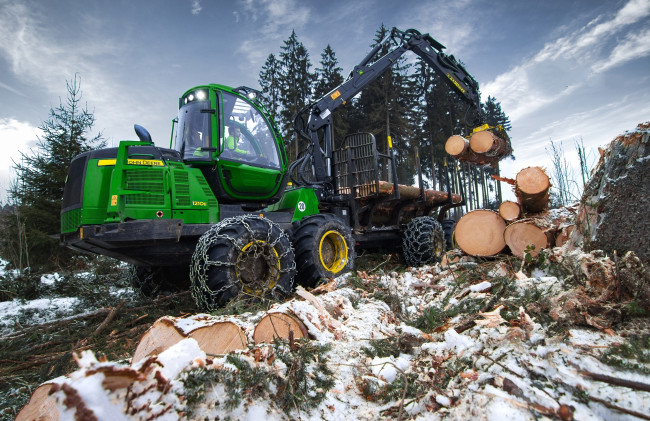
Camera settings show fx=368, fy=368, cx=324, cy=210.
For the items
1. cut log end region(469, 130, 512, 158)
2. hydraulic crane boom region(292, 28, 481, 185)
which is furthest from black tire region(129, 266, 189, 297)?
cut log end region(469, 130, 512, 158)

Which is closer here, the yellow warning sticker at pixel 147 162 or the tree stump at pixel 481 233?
the yellow warning sticker at pixel 147 162

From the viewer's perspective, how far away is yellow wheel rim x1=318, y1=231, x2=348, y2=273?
534 centimetres

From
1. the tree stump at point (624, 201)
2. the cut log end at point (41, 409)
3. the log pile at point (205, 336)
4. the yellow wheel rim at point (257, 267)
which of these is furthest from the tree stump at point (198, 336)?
the tree stump at point (624, 201)

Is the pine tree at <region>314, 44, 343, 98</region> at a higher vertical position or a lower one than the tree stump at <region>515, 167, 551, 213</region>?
higher

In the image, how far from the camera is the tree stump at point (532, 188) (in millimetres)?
4398

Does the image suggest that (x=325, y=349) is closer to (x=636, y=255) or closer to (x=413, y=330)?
(x=413, y=330)

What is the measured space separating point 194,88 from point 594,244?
483cm

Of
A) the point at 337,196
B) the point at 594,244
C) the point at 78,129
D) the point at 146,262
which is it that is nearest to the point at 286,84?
the point at 78,129

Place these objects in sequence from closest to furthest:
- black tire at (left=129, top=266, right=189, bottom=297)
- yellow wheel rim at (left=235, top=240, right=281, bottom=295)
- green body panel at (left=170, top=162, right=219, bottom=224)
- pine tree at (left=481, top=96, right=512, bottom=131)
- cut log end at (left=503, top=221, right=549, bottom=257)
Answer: yellow wheel rim at (left=235, top=240, right=281, bottom=295), cut log end at (left=503, top=221, right=549, bottom=257), green body panel at (left=170, top=162, right=219, bottom=224), black tire at (left=129, top=266, right=189, bottom=297), pine tree at (left=481, top=96, right=512, bottom=131)

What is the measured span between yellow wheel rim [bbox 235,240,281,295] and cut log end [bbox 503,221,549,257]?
2.71 m

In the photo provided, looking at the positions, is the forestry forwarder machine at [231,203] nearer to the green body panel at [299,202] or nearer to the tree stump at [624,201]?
the green body panel at [299,202]

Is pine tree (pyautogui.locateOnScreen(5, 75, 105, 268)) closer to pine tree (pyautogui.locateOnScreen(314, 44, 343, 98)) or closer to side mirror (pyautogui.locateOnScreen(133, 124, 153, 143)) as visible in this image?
side mirror (pyautogui.locateOnScreen(133, 124, 153, 143))

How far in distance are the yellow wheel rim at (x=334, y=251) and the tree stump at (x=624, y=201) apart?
319cm

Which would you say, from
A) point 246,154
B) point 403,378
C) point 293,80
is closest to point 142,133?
point 246,154
